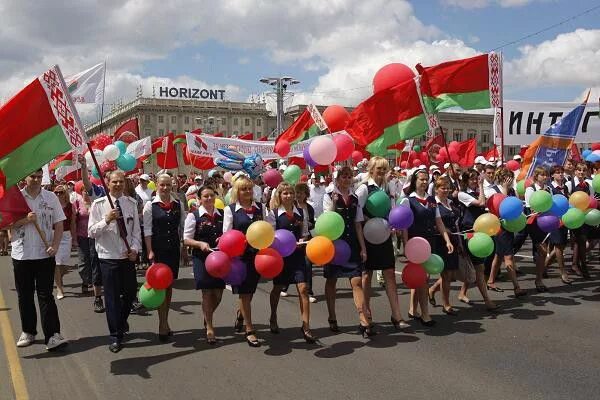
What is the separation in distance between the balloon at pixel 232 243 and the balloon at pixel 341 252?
1028mm

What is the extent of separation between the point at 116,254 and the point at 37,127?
4.82 ft

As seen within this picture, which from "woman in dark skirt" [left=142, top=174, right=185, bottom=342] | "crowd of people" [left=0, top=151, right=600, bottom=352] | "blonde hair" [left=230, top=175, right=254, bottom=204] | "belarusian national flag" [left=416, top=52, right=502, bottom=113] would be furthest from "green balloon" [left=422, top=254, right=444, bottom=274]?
"woman in dark skirt" [left=142, top=174, right=185, bottom=342]

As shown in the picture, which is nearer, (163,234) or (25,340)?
(25,340)

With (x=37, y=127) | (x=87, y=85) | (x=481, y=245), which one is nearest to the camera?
(x=37, y=127)

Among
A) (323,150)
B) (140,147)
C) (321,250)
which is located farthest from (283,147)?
(321,250)

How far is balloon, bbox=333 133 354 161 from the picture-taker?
773 centimetres

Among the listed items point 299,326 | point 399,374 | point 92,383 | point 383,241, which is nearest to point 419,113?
point 383,241

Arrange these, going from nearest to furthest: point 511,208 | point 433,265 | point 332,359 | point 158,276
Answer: point 332,359 → point 158,276 → point 433,265 → point 511,208

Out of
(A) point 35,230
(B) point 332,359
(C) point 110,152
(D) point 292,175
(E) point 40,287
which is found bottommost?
(B) point 332,359

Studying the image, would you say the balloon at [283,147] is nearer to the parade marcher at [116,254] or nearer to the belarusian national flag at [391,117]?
the belarusian national flag at [391,117]

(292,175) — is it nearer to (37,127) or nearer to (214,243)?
(214,243)

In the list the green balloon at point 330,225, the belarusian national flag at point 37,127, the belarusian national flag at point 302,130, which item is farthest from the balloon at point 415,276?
the belarusian national flag at point 302,130

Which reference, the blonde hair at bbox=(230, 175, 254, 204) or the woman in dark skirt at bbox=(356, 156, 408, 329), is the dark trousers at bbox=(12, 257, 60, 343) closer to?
the blonde hair at bbox=(230, 175, 254, 204)

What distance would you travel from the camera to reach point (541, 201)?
24.0 feet
